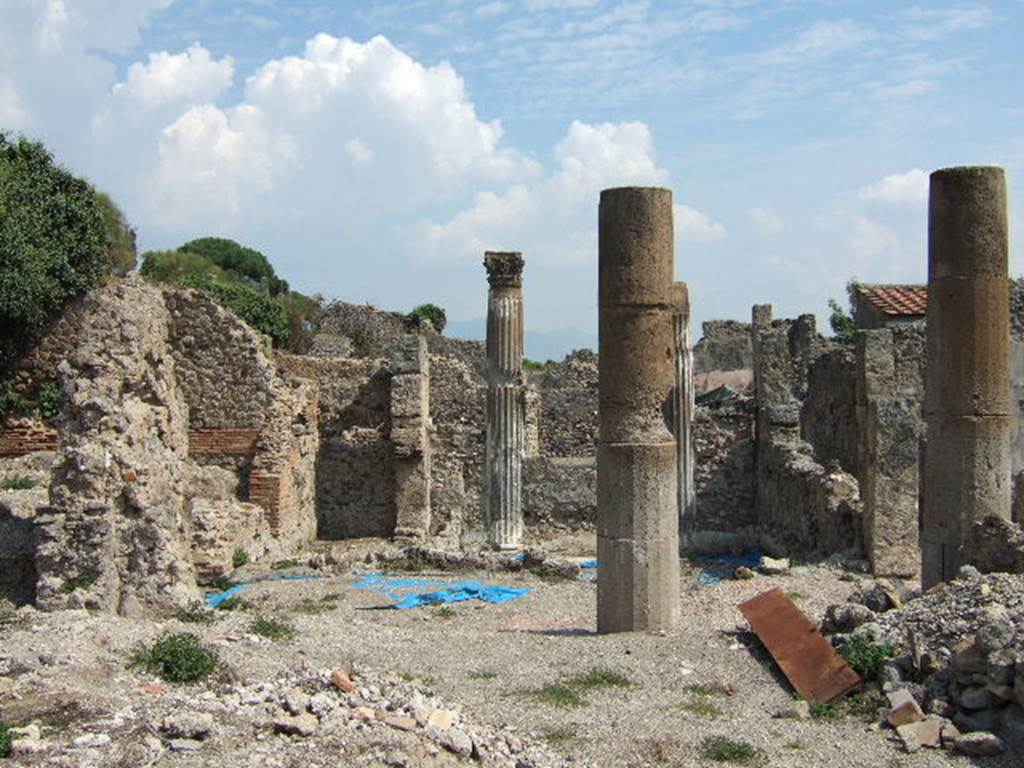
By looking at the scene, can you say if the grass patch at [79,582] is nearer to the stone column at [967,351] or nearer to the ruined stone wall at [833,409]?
the stone column at [967,351]

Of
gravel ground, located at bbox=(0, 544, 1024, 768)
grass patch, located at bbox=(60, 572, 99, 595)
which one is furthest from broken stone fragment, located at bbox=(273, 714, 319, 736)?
grass patch, located at bbox=(60, 572, 99, 595)

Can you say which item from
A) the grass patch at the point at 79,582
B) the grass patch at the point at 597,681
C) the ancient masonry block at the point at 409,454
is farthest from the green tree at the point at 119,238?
the grass patch at the point at 597,681

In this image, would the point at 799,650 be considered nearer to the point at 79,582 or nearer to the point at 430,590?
the point at 430,590

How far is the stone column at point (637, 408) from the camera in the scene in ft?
35.7

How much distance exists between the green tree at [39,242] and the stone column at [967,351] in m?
16.7

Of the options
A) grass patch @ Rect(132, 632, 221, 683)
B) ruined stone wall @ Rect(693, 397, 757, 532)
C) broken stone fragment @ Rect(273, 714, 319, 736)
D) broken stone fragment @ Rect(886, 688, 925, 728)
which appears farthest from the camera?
ruined stone wall @ Rect(693, 397, 757, 532)

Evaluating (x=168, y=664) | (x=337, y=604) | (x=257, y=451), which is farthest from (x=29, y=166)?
(x=168, y=664)

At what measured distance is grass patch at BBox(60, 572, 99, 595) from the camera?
11039mm

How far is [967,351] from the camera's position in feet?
38.1

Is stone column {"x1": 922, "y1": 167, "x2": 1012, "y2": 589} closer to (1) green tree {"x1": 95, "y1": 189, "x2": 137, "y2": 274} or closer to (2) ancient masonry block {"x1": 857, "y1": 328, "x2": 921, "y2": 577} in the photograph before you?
(2) ancient masonry block {"x1": 857, "y1": 328, "x2": 921, "y2": 577}

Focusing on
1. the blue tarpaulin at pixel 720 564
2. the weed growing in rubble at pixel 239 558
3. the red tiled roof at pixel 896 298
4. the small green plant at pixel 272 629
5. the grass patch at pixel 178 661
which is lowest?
the blue tarpaulin at pixel 720 564

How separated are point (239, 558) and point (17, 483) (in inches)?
129

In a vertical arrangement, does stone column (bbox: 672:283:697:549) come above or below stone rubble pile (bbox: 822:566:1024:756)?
above

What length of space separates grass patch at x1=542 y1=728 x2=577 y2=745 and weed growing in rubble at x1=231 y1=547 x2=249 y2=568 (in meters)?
9.66
